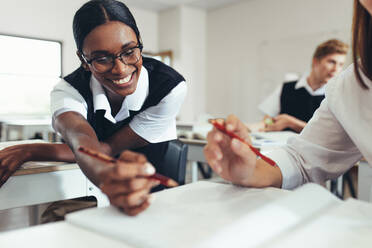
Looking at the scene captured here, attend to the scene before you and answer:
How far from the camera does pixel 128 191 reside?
1.38 feet

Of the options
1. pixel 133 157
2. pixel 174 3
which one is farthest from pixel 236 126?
pixel 174 3

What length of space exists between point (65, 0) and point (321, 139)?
102cm

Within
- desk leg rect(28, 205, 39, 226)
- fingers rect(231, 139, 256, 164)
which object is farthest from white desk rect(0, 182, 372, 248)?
desk leg rect(28, 205, 39, 226)

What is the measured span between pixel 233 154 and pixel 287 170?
19 cm

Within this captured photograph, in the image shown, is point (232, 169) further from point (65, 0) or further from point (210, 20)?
point (210, 20)

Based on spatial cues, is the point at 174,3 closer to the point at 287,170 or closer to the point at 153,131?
the point at 153,131

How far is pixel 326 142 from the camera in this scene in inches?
31.0

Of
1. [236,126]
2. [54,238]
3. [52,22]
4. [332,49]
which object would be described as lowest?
[54,238]

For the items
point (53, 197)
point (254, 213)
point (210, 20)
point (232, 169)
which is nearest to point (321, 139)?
point (232, 169)

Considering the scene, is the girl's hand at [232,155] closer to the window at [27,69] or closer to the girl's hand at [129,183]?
the girl's hand at [129,183]

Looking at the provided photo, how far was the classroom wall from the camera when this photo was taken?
→ 122 centimetres

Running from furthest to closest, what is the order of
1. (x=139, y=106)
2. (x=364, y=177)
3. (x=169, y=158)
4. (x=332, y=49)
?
(x=332, y=49)
(x=364, y=177)
(x=169, y=158)
(x=139, y=106)

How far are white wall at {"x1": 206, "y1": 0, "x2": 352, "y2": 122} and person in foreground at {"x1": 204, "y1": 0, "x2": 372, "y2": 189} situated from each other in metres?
3.66

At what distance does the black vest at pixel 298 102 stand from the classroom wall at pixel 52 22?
4.18 feet
